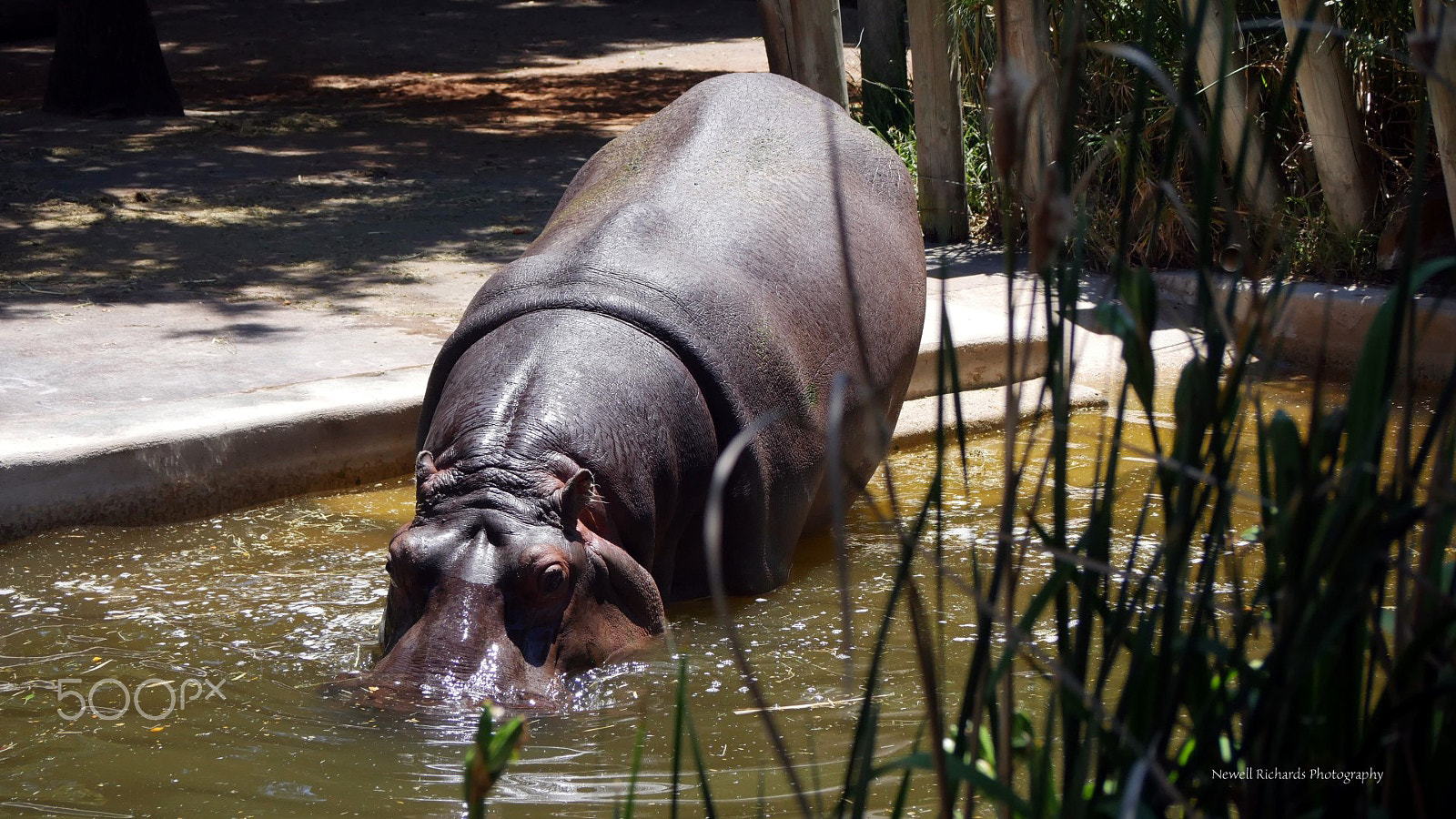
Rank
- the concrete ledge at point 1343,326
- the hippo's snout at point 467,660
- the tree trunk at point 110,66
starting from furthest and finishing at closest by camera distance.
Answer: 1. the tree trunk at point 110,66
2. the concrete ledge at point 1343,326
3. the hippo's snout at point 467,660

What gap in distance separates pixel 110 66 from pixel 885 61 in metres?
6.18

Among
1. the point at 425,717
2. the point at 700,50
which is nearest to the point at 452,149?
the point at 700,50

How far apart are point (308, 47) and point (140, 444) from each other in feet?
42.2

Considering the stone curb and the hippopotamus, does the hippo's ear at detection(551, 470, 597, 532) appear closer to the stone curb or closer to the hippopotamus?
the hippopotamus

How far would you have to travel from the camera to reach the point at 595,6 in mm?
19625

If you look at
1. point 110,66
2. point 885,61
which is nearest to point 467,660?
point 885,61

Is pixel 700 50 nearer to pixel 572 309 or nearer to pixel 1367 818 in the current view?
pixel 572 309

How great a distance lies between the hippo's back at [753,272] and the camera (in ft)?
12.5

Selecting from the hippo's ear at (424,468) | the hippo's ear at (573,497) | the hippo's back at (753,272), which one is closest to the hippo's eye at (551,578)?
the hippo's ear at (573,497)

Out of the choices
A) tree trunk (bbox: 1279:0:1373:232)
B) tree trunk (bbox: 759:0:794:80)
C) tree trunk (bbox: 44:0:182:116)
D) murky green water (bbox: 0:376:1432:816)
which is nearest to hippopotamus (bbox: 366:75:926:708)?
murky green water (bbox: 0:376:1432:816)

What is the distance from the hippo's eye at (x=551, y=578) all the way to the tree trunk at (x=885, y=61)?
6.39 metres

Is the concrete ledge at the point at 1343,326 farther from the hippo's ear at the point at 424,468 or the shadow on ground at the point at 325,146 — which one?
the hippo's ear at the point at 424,468

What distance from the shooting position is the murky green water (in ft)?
9.27

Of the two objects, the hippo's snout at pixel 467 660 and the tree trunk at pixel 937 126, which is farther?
the tree trunk at pixel 937 126
